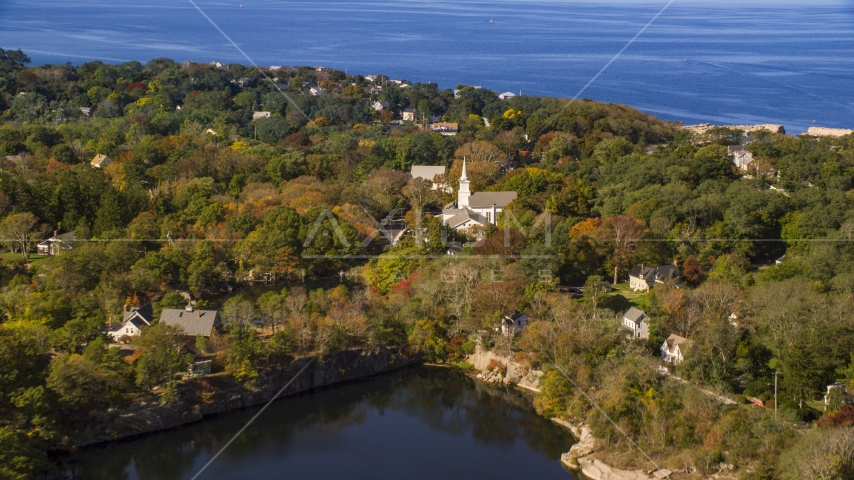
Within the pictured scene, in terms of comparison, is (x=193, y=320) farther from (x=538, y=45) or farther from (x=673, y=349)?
A: (x=538, y=45)

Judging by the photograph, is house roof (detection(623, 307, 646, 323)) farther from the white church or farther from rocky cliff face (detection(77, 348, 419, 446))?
the white church

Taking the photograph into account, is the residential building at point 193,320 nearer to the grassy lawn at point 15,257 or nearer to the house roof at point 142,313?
the house roof at point 142,313

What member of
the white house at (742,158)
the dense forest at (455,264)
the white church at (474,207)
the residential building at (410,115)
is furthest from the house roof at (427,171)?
the residential building at (410,115)

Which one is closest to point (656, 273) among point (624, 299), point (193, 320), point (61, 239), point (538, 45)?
point (624, 299)

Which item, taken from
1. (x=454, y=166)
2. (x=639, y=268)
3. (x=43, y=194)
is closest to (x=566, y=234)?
(x=639, y=268)

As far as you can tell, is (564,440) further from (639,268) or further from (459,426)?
(639,268)

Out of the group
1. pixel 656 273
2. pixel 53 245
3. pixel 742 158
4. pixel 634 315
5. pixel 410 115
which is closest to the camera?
pixel 634 315

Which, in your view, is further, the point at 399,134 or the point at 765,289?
the point at 399,134
